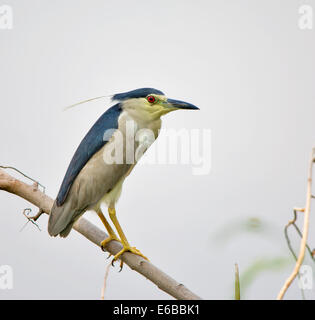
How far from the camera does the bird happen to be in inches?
96.0

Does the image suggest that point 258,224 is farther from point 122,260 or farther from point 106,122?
point 106,122

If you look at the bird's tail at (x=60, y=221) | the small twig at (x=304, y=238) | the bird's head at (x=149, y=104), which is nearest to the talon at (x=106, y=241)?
the bird's tail at (x=60, y=221)

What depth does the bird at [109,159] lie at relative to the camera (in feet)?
8.00

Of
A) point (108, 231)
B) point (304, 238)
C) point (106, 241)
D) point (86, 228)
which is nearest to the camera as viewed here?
point (304, 238)

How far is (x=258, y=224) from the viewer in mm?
870

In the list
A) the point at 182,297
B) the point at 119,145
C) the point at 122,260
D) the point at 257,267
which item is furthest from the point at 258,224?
the point at 119,145

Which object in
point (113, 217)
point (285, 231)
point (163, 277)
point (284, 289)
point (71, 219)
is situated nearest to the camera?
point (284, 289)

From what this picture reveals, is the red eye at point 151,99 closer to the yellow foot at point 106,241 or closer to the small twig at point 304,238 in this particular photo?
the yellow foot at point 106,241

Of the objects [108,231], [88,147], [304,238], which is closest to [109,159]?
[88,147]

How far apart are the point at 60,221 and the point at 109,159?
0.45 metres

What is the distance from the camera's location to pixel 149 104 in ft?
9.04

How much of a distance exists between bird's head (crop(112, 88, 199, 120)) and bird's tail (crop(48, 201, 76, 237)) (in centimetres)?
72

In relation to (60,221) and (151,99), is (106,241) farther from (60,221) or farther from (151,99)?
(151,99)

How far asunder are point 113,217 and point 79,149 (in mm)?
447
